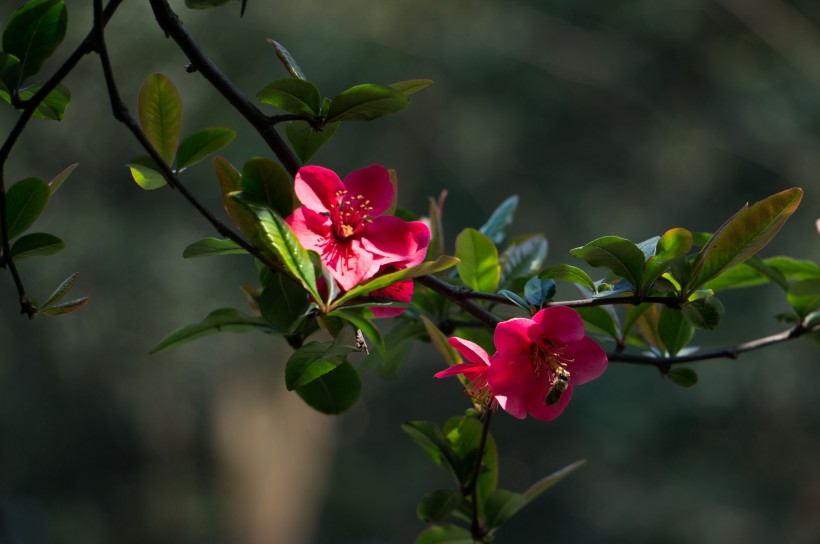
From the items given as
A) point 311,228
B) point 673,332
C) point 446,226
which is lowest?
point 446,226

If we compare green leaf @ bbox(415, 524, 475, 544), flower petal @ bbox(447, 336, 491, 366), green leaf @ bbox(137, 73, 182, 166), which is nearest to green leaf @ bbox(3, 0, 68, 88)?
green leaf @ bbox(137, 73, 182, 166)

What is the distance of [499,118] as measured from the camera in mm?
6262

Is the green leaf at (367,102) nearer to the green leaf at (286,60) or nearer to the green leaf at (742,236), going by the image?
the green leaf at (286,60)

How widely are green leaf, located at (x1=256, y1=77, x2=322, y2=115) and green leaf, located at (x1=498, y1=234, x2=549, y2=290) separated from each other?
259 mm

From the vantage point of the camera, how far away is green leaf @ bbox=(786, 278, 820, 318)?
638 mm

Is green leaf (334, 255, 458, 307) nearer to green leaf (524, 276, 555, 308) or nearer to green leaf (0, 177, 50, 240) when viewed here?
green leaf (524, 276, 555, 308)

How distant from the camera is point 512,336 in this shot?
0.51 m

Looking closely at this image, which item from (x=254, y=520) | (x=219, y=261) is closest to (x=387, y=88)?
(x=219, y=261)

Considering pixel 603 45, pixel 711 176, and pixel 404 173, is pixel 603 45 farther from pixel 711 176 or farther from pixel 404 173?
pixel 404 173

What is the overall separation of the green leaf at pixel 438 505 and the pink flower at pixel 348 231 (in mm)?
179

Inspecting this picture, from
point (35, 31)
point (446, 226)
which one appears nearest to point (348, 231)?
point (35, 31)

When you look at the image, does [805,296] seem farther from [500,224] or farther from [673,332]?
[500,224]

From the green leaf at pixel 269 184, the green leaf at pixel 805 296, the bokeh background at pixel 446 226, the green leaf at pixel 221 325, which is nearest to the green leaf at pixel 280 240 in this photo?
the green leaf at pixel 269 184

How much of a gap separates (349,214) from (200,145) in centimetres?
11
